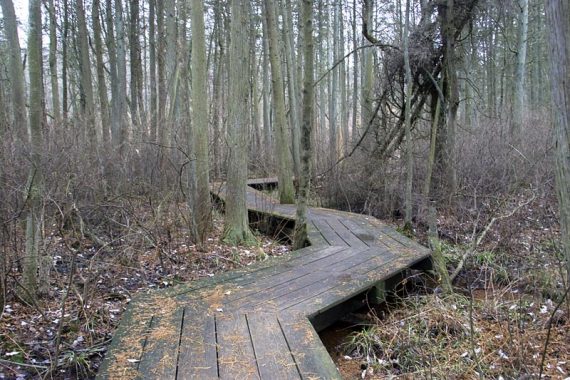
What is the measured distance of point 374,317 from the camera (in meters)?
4.34

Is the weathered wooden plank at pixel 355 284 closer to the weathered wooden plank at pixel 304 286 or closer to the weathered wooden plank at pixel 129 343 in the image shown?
the weathered wooden plank at pixel 304 286

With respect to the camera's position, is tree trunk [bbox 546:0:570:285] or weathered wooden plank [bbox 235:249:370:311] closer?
tree trunk [bbox 546:0:570:285]

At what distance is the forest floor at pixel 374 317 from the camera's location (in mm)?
3225

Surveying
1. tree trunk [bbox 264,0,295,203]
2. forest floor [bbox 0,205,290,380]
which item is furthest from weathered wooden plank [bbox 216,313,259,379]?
tree trunk [bbox 264,0,295,203]

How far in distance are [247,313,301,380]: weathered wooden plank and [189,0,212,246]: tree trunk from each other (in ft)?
8.62

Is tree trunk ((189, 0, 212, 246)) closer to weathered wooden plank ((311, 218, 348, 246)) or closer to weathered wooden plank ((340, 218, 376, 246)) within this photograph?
weathered wooden plank ((311, 218, 348, 246))

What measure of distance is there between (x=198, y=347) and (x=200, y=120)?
365cm

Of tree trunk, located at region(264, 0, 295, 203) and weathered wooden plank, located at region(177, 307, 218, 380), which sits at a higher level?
tree trunk, located at region(264, 0, 295, 203)

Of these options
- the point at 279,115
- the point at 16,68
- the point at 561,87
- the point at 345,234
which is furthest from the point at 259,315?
the point at 279,115

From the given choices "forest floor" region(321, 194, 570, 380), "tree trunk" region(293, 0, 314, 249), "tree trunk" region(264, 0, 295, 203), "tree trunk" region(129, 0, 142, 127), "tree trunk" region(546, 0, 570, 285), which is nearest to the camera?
"tree trunk" region(546, 0, 570, 285)

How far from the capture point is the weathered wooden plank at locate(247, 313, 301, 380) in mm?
2627

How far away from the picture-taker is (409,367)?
3.49 meters

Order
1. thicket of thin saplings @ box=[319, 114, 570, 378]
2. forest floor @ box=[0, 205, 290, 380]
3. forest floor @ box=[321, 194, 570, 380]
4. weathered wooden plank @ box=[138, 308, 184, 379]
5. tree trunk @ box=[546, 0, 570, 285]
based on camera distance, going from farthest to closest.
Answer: thicket of thin saplings @ box=[319, 114, 570, 378], forest floor @ box=[321, 194, 570, 380], tree trunk @ box=[546, 0, 570, 285], forest floor @ box=[0, 205, 290, 380], weathered wooden plank @ box=[138, 308, 184, 379]

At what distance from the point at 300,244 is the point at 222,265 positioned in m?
1.17
